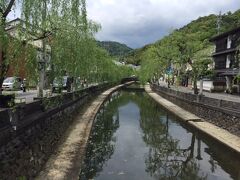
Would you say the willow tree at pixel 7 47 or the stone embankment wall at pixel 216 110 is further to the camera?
the stone embankment wall at pixel 216 110

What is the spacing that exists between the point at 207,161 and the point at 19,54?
1213cm

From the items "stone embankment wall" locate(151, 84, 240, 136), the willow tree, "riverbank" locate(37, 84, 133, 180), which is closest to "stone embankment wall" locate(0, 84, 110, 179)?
"riverbank" locate(37, 84, 133, 180)

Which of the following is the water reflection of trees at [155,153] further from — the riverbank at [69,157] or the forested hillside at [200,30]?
the forested hillside at [200,30]

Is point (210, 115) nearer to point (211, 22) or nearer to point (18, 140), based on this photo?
point (18, 140)

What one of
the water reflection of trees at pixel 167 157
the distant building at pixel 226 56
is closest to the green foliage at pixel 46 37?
the water reflection of trees at pixel 167 157

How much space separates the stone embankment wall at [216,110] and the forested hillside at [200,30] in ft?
25.2

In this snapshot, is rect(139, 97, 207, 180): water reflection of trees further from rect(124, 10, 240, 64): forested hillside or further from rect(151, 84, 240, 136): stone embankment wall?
rect(124, 10, 240, 64): forested hillside

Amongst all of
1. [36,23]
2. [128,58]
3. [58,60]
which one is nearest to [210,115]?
[58,60]

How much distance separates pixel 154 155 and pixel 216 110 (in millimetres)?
8770

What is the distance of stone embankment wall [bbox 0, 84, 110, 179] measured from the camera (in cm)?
1120

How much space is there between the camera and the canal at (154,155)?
16984mm

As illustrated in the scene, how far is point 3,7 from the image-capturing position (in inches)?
509

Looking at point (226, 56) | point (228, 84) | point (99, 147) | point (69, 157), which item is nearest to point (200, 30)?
point (226, 56)

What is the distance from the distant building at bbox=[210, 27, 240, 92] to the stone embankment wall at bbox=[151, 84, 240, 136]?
17.3 meters
